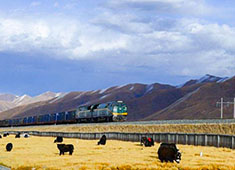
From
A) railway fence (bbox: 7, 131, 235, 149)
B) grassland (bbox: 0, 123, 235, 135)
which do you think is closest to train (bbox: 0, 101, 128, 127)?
grassland (bbox: 0, 123, 235, 135)

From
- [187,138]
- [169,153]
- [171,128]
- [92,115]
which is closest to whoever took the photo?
[169,153]

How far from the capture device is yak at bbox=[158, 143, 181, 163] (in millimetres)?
32922

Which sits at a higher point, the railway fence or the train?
the train

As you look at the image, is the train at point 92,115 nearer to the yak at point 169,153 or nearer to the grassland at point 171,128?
the grassland at point 171,128

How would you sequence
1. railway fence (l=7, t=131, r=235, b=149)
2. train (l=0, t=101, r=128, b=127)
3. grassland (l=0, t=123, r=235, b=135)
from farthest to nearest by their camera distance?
train (l=0, t=101, r=128, b=127) < grassland (l=0, t=123, r=235, b=135) < railway fence (l=7, t=131, r=235, b=149)

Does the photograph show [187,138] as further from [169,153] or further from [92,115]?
[92,115]

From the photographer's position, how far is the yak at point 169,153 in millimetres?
32922

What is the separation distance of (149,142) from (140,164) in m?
20.9

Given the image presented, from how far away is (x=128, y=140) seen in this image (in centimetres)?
6575

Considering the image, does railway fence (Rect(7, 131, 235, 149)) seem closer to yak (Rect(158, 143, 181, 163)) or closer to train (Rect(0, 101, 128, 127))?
train (Rect(0, 101, 128, 127))

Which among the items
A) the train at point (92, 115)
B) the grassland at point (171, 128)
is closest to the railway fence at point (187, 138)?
the grassland at point (171, 128)

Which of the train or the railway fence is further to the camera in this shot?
the train

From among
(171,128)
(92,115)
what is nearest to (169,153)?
(171,128)

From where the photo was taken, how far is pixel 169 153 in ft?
110
